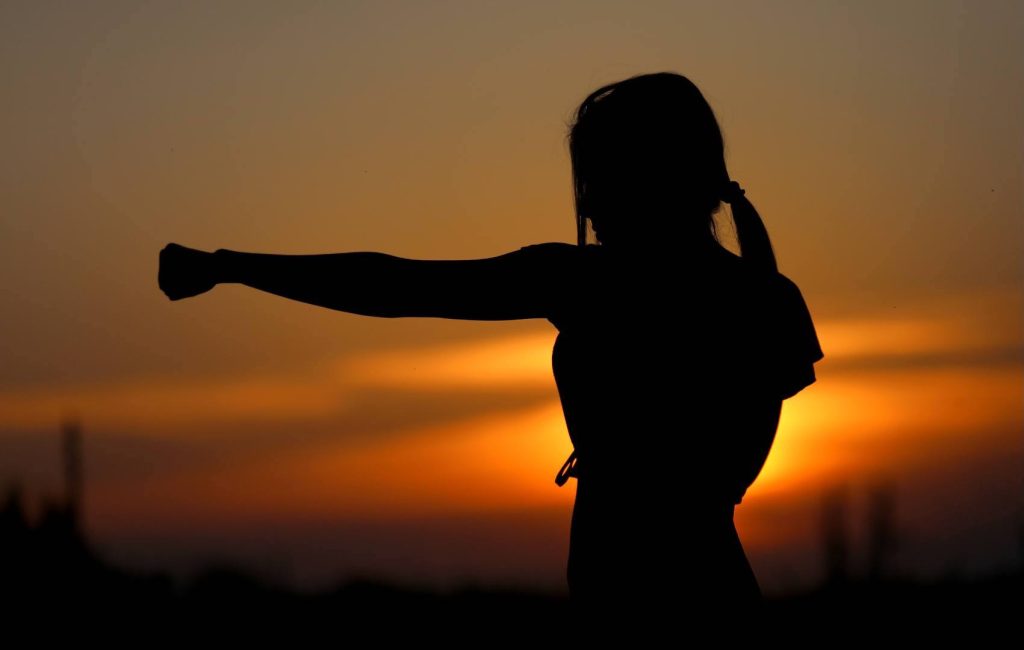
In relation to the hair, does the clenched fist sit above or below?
below

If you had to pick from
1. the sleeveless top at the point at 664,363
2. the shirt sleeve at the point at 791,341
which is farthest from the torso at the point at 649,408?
the shirt sleeve at the point at 791,341

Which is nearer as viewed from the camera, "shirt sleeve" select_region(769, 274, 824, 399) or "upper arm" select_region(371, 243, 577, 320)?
"upper arm" select_region(371, 243, 577, 320)

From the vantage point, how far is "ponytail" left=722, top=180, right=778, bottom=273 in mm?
3461

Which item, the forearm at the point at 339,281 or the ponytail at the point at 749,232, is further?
the ponytail at the point at 749,232

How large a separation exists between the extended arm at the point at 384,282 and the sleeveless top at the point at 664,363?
110 mm

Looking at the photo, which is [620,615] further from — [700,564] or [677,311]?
[677,311]

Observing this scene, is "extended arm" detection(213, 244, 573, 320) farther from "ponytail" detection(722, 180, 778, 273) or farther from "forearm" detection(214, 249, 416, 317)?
"ponytail" detection(722, 180, 778, 273)

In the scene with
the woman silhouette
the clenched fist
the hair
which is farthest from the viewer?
the hair

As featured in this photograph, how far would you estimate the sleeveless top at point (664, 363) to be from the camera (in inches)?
130

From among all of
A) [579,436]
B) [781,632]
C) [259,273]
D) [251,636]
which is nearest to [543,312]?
[579,436]

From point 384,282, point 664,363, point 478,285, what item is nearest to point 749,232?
point 664,363

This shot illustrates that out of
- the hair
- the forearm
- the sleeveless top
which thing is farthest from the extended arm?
the hair

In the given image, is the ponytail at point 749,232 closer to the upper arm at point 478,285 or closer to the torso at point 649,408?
the torso at point 649,408

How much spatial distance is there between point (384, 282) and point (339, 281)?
0.07 metres
